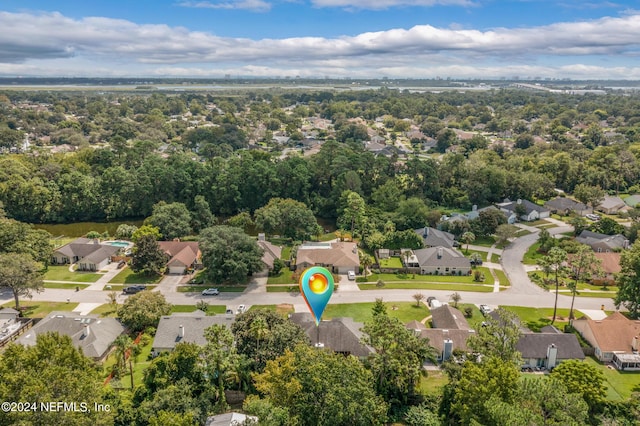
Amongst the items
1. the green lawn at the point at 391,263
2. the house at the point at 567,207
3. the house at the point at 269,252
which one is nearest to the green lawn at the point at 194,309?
the house at the point at 269,252

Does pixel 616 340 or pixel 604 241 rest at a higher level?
pixel 604 241

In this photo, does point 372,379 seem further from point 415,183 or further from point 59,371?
point 415,183

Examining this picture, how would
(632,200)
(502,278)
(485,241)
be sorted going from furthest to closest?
(632,200)
(485,241)
(502,278)

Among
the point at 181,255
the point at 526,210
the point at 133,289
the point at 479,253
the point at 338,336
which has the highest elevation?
the point at 526,210

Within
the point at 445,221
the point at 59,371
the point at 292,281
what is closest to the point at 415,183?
the point at 445,221

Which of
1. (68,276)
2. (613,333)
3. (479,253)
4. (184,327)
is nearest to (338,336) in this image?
(184,327)

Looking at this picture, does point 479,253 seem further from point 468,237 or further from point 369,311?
point 369,311

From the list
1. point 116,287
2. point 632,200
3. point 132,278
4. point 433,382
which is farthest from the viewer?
point 632,200
